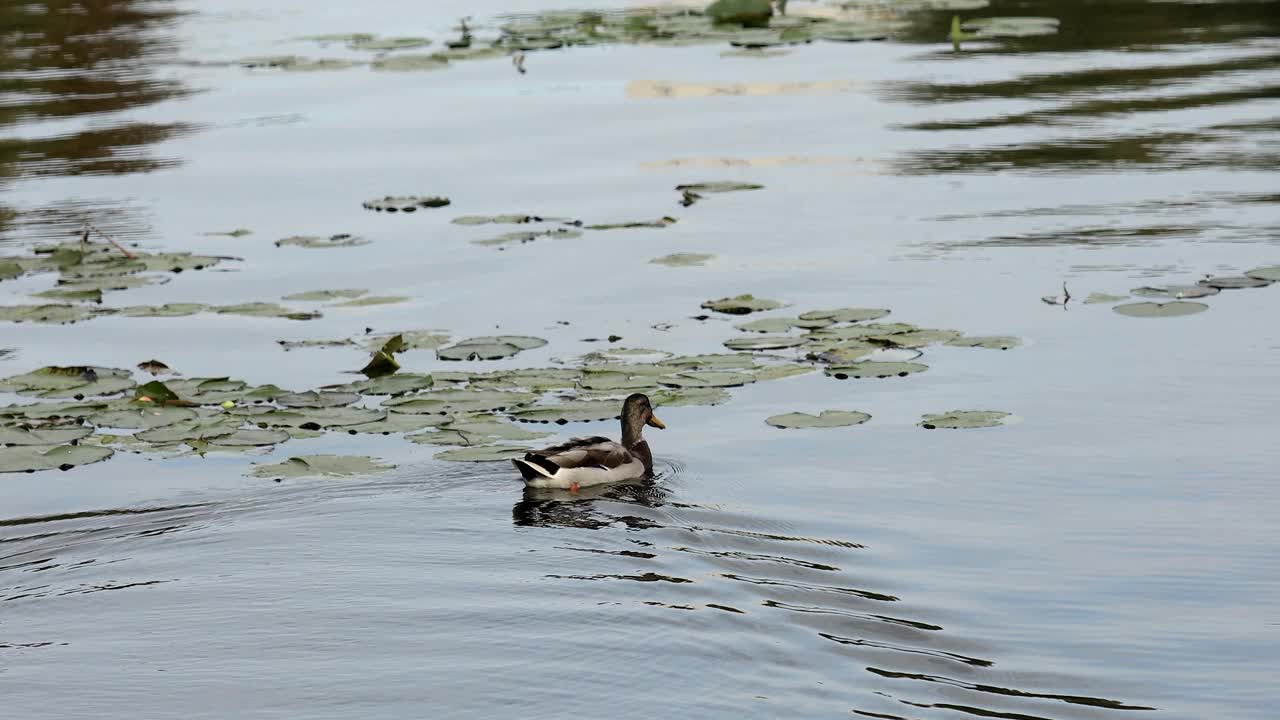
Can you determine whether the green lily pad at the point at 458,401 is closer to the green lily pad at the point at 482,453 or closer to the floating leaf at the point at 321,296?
the green lily pad at the point at 482,453

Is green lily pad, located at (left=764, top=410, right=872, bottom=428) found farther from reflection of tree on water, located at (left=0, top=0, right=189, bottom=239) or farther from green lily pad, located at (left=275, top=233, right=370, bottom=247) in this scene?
reflection of tree on water, located at (left=0, top=0, right=189, bottom=239)

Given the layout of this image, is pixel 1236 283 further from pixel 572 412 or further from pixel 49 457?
pixel 49 457

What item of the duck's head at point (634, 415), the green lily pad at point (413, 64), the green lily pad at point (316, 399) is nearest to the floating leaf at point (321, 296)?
the green lily pad at point (316, 399)

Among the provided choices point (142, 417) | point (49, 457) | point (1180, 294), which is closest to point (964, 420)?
point (1180, 294)

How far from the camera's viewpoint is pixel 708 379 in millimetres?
10945

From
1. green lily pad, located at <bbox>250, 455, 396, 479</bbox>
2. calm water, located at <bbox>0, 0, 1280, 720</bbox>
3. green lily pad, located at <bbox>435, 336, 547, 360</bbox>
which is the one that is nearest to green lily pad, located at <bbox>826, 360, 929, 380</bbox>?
calm water, located at <bbox>0, 0, 1280, 720</bbox>

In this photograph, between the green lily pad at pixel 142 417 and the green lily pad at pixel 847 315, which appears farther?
the green lily pad at pixel 847 315

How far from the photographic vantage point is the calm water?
7168 millimetres

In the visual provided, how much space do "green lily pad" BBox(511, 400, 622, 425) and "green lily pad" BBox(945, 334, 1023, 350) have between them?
2361mm

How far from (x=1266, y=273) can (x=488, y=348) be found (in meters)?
5.62

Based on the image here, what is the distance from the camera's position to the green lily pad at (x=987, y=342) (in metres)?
11.4

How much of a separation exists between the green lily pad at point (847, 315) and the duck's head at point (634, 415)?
→ 2.47 meters

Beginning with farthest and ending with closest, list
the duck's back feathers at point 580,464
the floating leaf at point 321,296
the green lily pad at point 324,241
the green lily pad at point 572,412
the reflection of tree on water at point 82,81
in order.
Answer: the reflection of tree on water at point 82,81 → the green lily pad at point 324,241 → the floating leaf at point 321,296 → the green lily pad at point 572,412 → the duck's back feathers at point 580,464

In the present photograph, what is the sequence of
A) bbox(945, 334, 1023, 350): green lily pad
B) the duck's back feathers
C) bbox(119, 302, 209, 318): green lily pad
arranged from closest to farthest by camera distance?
1. the duck's back feathers
2. bbox(945, 334, 1023, 350): green lily pad
3. bbox(119, 302, 209, 318): green lily pad
